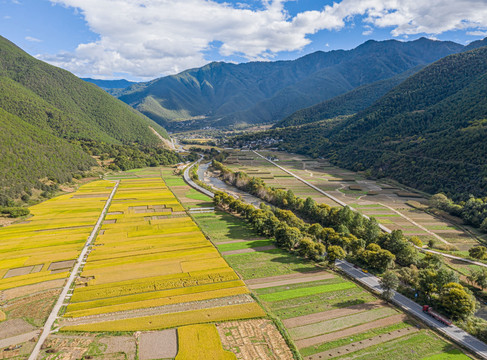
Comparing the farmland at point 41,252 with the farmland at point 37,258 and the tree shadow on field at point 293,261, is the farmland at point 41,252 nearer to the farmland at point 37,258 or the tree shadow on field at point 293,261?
the farmland at point 37,258

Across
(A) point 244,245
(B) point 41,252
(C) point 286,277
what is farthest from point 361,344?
Result: (B) point 41,252

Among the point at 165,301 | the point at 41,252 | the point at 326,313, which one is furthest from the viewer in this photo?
the point at 41,252

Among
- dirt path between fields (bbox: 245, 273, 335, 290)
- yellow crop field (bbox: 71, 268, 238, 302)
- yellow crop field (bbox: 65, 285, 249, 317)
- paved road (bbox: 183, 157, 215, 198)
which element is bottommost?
dirt path between fields (bbox: 245, 273, 335, 290)

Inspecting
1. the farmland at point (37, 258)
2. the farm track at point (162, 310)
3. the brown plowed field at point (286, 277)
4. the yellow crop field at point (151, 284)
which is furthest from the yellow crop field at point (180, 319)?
the farmland at point (37, 258)

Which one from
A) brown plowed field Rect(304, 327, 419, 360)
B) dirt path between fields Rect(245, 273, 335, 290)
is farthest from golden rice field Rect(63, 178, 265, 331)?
brown plowed field Rect(304, 327, 419, 360)

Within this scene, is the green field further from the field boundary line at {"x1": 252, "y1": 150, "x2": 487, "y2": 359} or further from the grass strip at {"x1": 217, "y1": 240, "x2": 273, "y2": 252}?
the field boundary line at {"x1": 252, "y1": 150, "x2": 487, "y2": 359}

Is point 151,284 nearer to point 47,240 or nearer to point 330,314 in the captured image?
point 330,314

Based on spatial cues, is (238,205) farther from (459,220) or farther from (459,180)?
(459,180)
